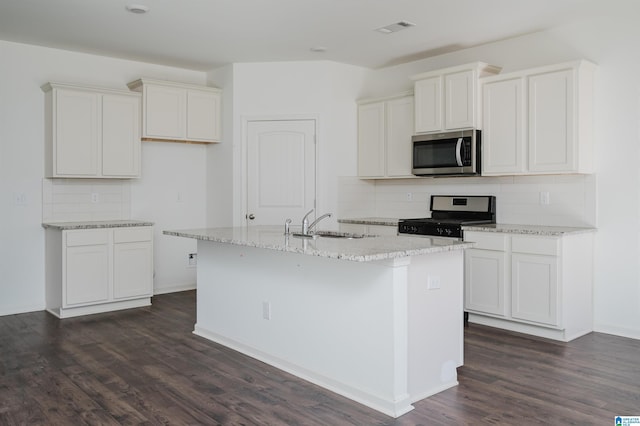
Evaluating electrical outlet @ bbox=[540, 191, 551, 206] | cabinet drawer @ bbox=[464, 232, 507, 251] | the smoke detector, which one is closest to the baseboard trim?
the smoke detector

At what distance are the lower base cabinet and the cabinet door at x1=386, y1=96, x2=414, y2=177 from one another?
261cm

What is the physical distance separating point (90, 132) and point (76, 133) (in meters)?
0.13

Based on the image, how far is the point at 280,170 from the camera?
6008 mm

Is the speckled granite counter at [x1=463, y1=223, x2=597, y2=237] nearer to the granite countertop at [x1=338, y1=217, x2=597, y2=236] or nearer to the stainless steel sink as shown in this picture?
the granite countertop at [x1=338, y1=217, x2=597, y2=236]

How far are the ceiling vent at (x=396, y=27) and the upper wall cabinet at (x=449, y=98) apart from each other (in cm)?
61

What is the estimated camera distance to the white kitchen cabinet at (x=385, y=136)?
559cm

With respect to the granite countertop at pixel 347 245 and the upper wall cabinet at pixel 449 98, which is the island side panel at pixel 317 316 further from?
the upper wall cabinet at pixel 449 98

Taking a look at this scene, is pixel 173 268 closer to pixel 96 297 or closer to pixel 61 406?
pixel 96 297

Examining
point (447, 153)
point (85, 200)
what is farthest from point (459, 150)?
point (85, 200)

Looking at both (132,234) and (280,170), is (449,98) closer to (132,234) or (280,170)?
(280,170)

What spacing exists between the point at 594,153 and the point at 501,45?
4.47 ft

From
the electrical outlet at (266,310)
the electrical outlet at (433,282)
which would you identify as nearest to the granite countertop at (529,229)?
the electrical outlet at (433,282)

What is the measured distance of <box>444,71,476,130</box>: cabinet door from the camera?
4820mm

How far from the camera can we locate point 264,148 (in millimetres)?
6016
